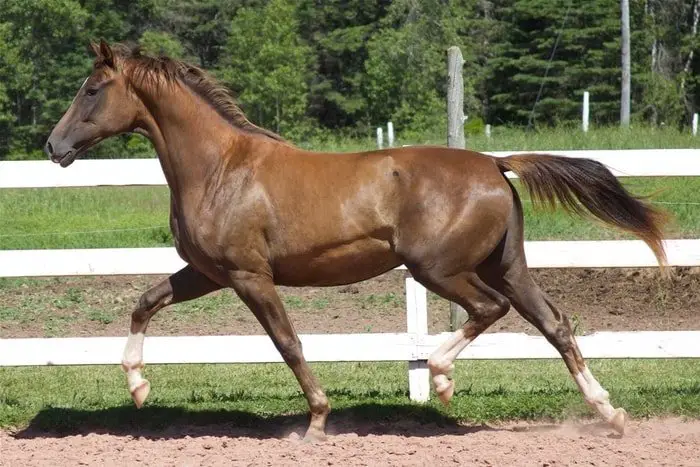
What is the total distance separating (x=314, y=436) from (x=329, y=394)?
113 centimetres

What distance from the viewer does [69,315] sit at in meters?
10.1

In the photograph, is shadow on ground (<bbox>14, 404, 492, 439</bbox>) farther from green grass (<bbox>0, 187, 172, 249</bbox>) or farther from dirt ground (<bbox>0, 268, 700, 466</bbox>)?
green grass (<bbox>0, 187, 172, 249</bbox>)

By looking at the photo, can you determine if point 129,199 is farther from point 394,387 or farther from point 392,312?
point 394,387

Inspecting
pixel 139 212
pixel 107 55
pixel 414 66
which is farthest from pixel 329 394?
pixel 414 66

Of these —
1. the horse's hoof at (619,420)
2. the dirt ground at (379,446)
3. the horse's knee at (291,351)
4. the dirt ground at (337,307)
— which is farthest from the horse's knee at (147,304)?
the dirt ground at (337,307)

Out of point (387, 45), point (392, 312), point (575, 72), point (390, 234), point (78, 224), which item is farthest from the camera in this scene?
point (575, 72)

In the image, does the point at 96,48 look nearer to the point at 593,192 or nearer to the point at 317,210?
the point at 317,210

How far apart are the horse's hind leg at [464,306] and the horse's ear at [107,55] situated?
2128 mm

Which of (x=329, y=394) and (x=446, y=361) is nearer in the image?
(x=446, y=361)

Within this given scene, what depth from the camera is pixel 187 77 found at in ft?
20.1

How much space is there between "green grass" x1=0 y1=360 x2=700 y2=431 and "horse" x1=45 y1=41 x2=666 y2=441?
0.58 meters

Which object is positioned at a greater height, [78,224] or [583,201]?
[583,201]

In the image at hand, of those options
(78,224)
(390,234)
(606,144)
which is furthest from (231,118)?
(606,144)

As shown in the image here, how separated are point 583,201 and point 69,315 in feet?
19.2
